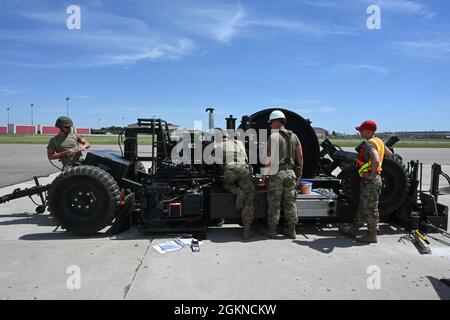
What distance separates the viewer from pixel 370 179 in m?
5.18

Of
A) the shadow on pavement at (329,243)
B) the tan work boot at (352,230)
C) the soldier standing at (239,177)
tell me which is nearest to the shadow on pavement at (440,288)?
the shadow on pavement at (329,243)

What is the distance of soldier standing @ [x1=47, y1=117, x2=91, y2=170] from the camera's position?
645 cm

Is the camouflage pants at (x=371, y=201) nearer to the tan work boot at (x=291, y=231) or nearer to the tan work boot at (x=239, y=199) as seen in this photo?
the tan work boot at (x=291, y=231)

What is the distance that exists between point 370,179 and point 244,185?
1837mm

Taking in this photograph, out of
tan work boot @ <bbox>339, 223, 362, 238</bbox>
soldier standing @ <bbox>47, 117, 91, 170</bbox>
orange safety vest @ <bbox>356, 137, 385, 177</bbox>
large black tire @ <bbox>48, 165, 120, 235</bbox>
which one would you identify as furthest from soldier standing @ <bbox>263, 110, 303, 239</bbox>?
soldier standing @ <bbox>47, 117, 91, 170</bbox>

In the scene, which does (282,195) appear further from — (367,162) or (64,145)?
(64,145)

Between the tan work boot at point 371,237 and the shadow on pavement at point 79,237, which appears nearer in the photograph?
the tan work boot at point 371,237

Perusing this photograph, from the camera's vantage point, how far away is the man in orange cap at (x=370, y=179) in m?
5.14

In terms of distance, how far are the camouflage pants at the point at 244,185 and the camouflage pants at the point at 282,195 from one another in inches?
10.8

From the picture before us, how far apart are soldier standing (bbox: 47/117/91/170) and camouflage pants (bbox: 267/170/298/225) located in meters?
3.69

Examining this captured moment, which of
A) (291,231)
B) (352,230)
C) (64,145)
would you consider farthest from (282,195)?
(64,145)
